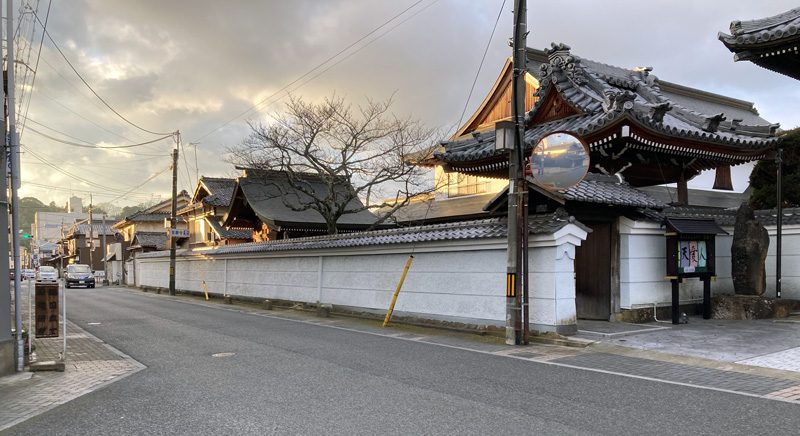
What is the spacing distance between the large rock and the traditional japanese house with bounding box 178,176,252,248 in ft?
97.3

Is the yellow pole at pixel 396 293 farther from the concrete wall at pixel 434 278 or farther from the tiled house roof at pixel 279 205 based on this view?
the tiled house roof at pixel 279 205

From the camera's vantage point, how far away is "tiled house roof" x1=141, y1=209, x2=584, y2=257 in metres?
11.4

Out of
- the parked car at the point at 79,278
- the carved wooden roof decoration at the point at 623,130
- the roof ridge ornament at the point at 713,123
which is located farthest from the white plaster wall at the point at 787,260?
the parked car at the point at 79,278

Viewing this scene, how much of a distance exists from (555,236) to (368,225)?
19.5m

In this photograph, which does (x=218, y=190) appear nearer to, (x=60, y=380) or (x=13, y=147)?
(x=13, y=147)

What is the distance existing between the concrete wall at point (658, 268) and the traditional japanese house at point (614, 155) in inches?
1.3

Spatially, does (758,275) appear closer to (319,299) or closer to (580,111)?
(580,111)

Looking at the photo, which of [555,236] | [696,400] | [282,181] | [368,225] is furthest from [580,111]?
[282,181]

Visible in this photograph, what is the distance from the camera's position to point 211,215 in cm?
3969

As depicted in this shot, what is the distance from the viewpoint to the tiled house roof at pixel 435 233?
11376mm

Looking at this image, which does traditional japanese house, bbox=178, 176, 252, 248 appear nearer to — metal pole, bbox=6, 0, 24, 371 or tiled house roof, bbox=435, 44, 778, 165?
tiled house roof, bbox=435, 44, 778, 165

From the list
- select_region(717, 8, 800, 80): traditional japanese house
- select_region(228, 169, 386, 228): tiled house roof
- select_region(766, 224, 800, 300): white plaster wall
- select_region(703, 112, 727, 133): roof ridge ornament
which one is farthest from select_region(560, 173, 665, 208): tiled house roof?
select_region(228, 169, 386, 228): tiled house roof

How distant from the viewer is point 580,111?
47.8ft

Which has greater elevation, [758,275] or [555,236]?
[555,236]
